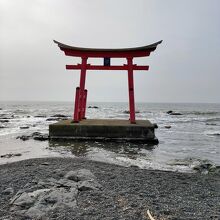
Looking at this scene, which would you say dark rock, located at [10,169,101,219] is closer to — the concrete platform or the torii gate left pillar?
the concrete platform

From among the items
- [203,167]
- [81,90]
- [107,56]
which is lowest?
[203,167]

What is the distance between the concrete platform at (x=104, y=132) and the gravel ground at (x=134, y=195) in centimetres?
608

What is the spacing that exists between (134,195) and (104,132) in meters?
8.46

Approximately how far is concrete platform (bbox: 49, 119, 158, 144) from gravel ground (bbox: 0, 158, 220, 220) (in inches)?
239

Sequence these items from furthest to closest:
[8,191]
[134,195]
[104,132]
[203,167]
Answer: [104,132], [203,167], [8,191], [134,195]

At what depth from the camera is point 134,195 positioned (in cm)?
455

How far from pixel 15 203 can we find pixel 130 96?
10.1m

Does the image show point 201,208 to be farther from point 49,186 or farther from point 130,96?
point 130,96

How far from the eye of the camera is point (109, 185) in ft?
17.0

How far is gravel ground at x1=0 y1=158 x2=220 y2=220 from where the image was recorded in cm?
377

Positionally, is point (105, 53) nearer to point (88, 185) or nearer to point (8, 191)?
point (88, 185)

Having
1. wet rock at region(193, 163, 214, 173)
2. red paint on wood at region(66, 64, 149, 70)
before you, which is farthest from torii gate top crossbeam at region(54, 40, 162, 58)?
wet rock at region(193, 163, 214, 173)

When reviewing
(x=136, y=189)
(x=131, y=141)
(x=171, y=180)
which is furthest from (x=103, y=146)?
(x=136, y=189)

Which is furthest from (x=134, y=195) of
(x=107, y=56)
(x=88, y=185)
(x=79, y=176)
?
(x=107, y=56)
